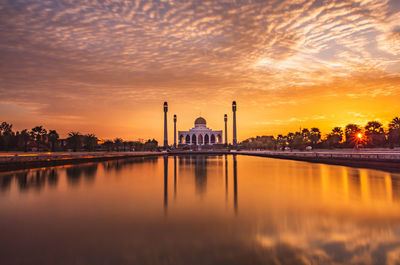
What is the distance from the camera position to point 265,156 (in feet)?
175

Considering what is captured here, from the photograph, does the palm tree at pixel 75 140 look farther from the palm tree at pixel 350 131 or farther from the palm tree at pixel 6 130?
the palm tree at pixel 350 131

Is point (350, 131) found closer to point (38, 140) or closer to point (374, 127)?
point (374, 127)

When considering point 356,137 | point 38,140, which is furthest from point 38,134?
point 356,137

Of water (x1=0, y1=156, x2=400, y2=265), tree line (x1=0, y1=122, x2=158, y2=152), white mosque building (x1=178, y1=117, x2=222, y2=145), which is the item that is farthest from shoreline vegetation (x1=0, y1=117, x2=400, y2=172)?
white mosque building (x1=178, y1=117, x2=222, y2=145)

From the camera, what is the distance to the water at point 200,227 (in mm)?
5766

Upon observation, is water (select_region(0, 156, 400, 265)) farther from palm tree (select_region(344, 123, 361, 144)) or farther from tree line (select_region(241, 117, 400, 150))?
palm tree (select_region(344, 123, 361, 144))

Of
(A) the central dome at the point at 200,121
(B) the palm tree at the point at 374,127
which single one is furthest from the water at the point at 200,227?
(A) the central dome at the point at 200,121

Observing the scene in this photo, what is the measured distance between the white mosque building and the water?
93780 mm

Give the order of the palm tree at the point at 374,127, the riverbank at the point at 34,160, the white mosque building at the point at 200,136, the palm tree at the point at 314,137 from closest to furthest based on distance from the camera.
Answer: the riverbank at the point at 34,160 → the palm tree at the point at 374,127 → the palm tree at the point at 314,137 → the white mosque building at the point at 200,136

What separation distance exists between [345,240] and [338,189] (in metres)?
8.17

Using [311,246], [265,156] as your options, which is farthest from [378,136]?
[311,246]

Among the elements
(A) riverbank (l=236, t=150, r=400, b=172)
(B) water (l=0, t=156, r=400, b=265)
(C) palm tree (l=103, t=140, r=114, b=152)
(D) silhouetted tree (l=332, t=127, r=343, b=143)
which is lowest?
(B) water (l=0, t=156, r=400, b=265)

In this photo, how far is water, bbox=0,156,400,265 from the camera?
18.9ft

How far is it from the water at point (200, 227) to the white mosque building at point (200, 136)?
93.8 m
